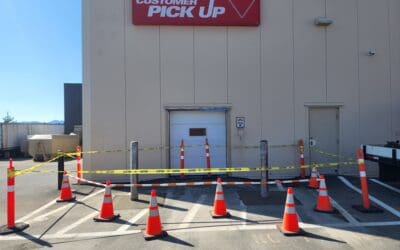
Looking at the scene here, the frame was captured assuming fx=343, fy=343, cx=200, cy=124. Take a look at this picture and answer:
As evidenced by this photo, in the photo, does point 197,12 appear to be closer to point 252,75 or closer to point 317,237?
point 252,75

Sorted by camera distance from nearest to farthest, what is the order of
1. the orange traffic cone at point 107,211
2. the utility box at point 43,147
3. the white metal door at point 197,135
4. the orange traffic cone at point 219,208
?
the orange traffic cone at point 107,211 < the orange traffic cone at point 219,208 < the white metal door at point 197,135 < the utility box at point 43,147

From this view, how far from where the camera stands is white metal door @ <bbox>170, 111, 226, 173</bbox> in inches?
462

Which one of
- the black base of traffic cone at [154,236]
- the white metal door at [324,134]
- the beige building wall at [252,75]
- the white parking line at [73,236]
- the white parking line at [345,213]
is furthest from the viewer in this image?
the white metal door at [324,134]

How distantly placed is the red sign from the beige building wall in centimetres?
24

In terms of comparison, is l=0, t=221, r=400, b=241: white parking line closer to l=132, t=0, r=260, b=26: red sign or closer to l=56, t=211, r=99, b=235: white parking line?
l=56, t=211, r=99, b=235: white parking line

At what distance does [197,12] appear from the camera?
11.5m

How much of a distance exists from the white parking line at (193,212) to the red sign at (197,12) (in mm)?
5910

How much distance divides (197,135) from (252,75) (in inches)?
109

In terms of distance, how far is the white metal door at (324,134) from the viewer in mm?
11984

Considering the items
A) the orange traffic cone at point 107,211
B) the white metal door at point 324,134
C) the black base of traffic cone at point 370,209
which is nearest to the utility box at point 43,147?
the orange traffic cone at point 107,211

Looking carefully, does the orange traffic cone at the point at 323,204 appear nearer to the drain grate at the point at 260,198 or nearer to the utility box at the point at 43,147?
the drain grate at the point at 260,198

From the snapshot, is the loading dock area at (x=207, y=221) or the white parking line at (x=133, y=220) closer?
the loading dock area at (x=207, y=221)

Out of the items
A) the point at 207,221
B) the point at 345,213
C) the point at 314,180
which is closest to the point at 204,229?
the point at 207,221

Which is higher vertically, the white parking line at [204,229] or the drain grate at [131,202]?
the drain grate at [131,202]
